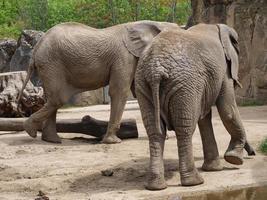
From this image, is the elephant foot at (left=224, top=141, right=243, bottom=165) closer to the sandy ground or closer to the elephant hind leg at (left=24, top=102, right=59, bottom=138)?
the sandy ground

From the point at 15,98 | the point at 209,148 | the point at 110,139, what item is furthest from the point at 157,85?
the point at 15,98

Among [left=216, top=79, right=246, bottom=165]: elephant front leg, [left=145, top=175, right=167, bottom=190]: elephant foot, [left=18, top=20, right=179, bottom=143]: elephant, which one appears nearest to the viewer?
[left=145, top=175, right=167, bottom=190]: elephant foot

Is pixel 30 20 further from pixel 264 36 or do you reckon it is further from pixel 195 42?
pixel 195 42

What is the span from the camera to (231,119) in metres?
6.79

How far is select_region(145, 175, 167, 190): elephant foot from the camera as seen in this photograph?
20.1 feet

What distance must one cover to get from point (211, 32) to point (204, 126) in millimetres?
1111

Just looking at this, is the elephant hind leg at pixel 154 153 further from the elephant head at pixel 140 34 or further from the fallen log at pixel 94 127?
the fallen log at pixel 94 127

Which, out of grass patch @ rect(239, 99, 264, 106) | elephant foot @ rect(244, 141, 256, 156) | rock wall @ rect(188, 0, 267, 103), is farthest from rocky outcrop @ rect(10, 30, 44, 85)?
elephant foot @ rect(244, 141, 256, 156)

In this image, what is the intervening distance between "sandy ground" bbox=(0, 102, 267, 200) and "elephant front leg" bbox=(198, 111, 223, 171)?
0.14m

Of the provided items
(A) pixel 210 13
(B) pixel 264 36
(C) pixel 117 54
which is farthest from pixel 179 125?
(A) pixel 210 13

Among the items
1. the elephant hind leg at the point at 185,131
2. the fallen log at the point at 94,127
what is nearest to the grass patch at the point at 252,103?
the fallen log at the point at 94,127

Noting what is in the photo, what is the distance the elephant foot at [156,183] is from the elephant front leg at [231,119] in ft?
3.58

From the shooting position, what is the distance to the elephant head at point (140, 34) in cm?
946

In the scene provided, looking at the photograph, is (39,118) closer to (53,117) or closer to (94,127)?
(53,117)
